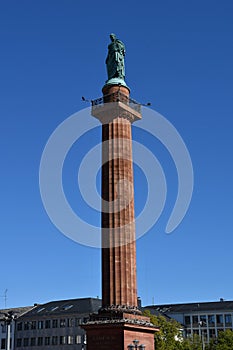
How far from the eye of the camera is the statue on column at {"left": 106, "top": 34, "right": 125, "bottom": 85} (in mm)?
49500

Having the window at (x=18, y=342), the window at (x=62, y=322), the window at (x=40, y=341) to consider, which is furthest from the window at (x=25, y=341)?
the window at (x=62, y=322)

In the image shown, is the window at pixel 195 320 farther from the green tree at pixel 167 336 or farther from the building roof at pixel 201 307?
the green tree at pixel 167 336

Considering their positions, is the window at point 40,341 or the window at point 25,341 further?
the window at point 25,341

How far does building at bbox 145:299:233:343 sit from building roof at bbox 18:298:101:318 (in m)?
21.9

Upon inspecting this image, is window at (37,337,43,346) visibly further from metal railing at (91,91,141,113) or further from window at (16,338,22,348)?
metal railing at (91,91,141,113)

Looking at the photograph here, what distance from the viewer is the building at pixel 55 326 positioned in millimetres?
90062

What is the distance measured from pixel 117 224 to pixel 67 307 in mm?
55101

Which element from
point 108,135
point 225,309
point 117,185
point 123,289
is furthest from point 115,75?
point 225,309

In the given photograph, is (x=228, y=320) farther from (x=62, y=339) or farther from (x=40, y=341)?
(x=40, y=341)

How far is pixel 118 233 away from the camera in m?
44.2

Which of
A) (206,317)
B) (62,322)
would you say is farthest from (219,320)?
(62,322)

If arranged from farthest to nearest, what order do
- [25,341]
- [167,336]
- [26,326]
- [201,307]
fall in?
[201,307], [26,326], [25,341], [167,336]

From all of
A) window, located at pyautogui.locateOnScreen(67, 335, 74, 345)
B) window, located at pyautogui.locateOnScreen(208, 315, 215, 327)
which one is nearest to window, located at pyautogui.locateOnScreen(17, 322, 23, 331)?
window, located at pyautogui.locateOnScreen(67, 335, 74, 345)

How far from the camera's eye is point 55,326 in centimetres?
9281
